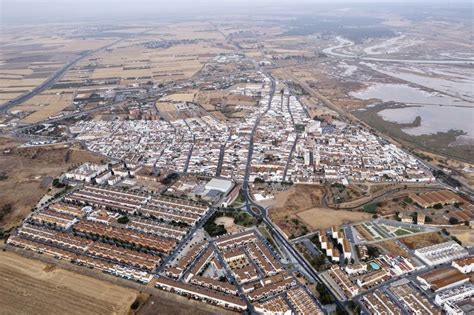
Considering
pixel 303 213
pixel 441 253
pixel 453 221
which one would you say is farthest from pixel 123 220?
pixel 453 221

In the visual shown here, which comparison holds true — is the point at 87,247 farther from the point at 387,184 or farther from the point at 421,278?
the point at 387,184

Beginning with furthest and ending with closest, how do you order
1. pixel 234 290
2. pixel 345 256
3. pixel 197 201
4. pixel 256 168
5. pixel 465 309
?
1. pixel 256 168
2. pixel 197 201
3. pixel 345 256
4. pixel 234 290
5. pixel 465 309

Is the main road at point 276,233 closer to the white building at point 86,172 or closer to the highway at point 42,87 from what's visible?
the white building at point 86,172

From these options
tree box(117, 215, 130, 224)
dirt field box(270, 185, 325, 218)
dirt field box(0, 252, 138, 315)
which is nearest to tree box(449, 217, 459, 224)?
dirt field box(270, 185, 325, 218)

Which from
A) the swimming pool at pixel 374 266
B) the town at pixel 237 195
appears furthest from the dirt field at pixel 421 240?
the swimming pool at pixel 374 266

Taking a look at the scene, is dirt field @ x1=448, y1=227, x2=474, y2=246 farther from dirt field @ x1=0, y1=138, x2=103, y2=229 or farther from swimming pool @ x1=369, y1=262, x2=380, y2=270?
dirt field @ x1=0, y1=138, x2=103, y2=229

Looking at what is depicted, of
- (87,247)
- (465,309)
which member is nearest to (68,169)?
(87,247)
